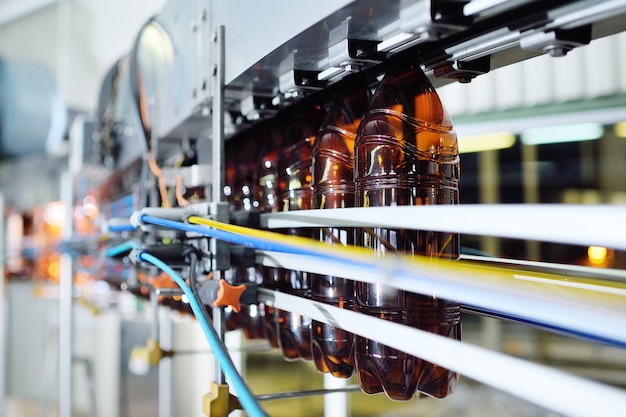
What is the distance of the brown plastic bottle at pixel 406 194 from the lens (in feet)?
2.52

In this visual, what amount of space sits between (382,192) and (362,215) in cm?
14

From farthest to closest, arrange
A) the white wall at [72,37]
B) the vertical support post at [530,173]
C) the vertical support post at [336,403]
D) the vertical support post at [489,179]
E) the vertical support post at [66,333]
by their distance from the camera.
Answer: the vertical support post at [489,179] < the vertical support post at [530,173] < the white wall at [72,37] < the vertical support post at [66,333] < the vertical support post at [336,403]

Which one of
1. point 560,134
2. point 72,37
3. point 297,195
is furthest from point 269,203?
point 72,37

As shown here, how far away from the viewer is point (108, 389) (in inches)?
134

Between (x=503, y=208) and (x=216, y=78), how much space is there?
24.7 inches

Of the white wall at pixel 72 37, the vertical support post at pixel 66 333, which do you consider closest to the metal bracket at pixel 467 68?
the vertical support post at pixel 66 333

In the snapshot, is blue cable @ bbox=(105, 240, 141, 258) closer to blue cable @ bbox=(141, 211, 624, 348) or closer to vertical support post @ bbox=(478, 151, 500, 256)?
blue cable @ bbox=(141, 211, 624, 348)

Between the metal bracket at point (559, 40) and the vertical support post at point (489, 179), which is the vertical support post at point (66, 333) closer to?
the metal bracket at point (559, 40)

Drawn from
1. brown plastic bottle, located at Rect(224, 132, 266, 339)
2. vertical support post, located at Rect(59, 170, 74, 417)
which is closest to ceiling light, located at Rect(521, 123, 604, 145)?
vertical support post, located at Rect(59, 170, 74, 417)

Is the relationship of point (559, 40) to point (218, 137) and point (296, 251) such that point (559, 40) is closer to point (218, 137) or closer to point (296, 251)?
point (296, 251)

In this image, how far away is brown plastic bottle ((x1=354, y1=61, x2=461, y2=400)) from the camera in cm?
77

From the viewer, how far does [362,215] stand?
63 centimetres

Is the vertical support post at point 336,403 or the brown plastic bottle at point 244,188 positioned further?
the vertical support post at point 336,403

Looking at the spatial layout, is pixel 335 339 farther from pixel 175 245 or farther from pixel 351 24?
pixel 351 24
